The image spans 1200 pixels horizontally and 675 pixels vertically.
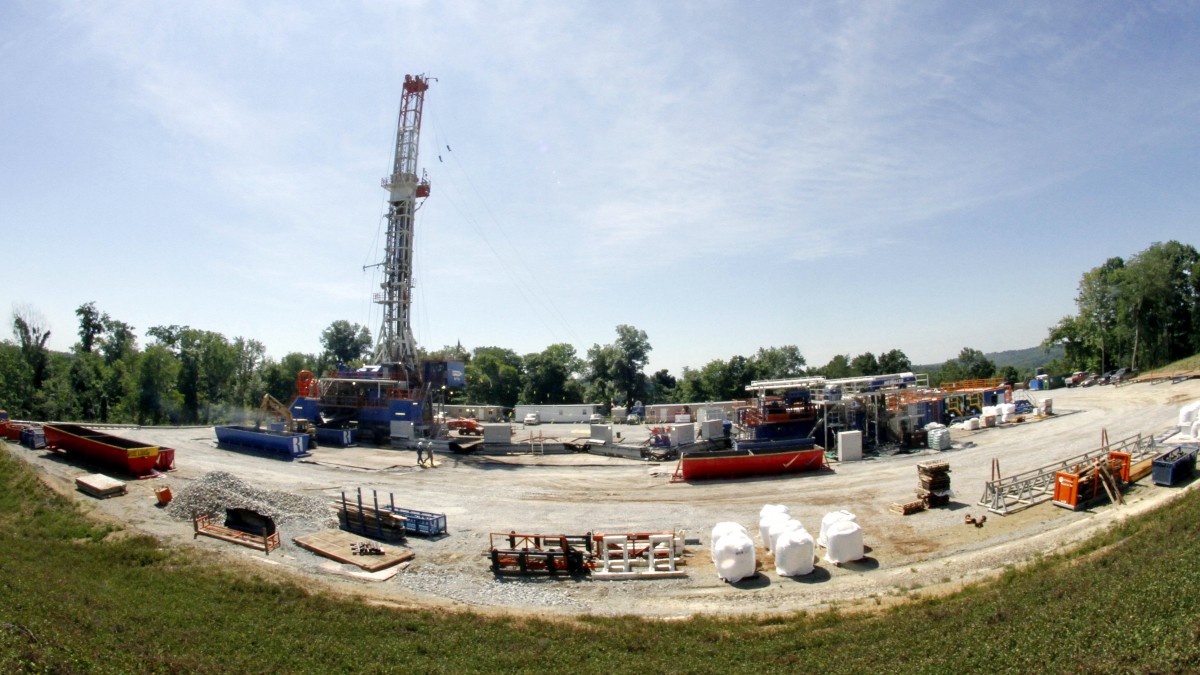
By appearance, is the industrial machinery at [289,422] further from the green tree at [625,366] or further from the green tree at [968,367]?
the green tree at [968,367]

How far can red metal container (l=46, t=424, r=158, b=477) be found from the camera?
25531mm

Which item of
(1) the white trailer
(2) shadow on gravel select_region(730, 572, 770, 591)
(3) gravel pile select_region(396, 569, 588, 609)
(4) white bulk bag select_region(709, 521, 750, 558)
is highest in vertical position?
(1) the white trailer

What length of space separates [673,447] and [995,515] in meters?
16.5

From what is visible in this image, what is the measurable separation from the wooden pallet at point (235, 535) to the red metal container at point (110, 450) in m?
8.81

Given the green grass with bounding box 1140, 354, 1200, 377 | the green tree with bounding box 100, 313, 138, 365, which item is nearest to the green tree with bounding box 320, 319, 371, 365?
the green tree with bounding box 100, 313, 138, 365

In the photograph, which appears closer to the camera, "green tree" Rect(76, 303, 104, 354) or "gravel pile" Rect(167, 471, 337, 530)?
"gravel pile" Rect(167, 471, 337, 530)

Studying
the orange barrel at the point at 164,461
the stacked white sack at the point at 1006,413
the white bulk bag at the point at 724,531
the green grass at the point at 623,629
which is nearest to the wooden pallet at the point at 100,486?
the orange barrel at the point at 164,461

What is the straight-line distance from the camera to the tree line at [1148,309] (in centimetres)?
6544

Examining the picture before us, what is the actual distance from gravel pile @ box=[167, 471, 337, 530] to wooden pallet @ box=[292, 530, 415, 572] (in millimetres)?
1330

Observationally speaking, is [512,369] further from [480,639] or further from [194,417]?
[480,639]

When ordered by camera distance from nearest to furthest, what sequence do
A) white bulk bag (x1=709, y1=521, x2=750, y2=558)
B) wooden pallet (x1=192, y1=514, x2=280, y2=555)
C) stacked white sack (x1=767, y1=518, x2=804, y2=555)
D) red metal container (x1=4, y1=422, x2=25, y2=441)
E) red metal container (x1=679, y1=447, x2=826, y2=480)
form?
white bulk bag (x1=709, y1=521, x2=750, y2=558) < stacked white sack (x1=767, y1=518, x2=804, y2=555) < wooden pallet (x1=192, y1=514, x2=280, y2=555) < red metal container (x1=679, y1=447, x2=826, y2=480) < red metal container (x1=4, y1=422, x2=25, y2=441)

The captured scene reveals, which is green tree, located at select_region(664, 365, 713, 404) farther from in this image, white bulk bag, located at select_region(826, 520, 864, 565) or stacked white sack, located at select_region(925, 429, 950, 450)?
white bulk bag, located at select_region(826, 520, 864, 565)

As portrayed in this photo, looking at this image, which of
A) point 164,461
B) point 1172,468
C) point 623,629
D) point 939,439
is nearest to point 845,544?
point 623,629

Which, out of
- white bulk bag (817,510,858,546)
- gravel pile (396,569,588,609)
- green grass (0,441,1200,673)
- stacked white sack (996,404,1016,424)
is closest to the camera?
green grass (0,441,1200,673)
